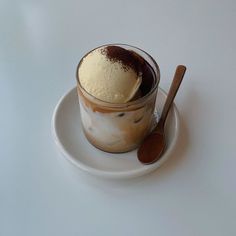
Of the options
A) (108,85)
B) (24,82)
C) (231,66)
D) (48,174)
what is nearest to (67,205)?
(48,174)

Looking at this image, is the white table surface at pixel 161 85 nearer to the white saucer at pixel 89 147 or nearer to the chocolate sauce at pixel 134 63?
the white saucer at pixel 89 147

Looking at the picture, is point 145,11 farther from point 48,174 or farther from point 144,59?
point 48,174

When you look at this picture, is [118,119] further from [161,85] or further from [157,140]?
[161,85]

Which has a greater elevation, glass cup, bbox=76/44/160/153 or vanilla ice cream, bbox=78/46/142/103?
vanilla ice cream, bbox=78/46/142/103

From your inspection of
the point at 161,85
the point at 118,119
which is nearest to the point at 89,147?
the point at 118,119

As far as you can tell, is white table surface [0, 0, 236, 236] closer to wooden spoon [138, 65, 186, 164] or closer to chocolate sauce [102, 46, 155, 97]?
wooden spoon [138, 65, 186, 164]

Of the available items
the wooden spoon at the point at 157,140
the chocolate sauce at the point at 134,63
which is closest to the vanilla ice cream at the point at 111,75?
the chocolate sauce at the point at 134,63

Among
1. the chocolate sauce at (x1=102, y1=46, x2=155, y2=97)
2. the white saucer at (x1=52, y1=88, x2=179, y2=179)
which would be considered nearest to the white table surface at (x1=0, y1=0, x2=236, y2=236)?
the white saucer at (x1=52, y1=88, x2=179, y2=179)
